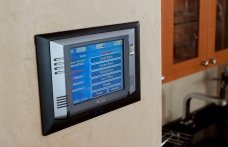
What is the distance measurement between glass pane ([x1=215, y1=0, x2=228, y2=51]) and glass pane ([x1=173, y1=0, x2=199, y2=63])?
0.69ft

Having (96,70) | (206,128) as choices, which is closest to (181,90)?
(206,128)

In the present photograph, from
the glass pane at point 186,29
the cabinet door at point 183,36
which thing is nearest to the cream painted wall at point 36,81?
the cabinet door at point 183,36

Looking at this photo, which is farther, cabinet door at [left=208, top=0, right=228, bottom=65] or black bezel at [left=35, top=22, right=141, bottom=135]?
cabinet door at [left=208, top=0, right=228, bottom=65]

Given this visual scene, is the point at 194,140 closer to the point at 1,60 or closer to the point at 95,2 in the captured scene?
the point at 95,2

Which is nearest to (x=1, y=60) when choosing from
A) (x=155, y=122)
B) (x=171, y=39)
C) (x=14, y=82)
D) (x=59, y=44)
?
(x=14, y=82)

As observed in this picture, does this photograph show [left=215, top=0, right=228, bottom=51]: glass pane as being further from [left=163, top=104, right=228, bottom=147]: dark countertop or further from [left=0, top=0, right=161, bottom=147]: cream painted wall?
[left=0, top=0, right=161, bottom=147]: cream painted wall

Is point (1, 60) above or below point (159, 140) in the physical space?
above

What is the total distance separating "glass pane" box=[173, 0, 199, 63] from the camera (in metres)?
1.66

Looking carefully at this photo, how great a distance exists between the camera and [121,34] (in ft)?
3.74

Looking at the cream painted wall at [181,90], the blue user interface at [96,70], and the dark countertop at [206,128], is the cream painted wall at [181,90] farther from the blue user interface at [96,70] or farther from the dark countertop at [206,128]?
the blue user interface at [96,70]

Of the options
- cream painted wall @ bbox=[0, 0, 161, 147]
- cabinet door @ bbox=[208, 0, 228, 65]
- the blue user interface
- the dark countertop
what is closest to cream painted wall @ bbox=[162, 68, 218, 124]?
the dark countertop

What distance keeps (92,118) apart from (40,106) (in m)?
0.21

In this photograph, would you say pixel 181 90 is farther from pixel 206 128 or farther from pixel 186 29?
pixel 186 29

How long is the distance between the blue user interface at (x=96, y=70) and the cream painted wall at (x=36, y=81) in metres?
0.08
